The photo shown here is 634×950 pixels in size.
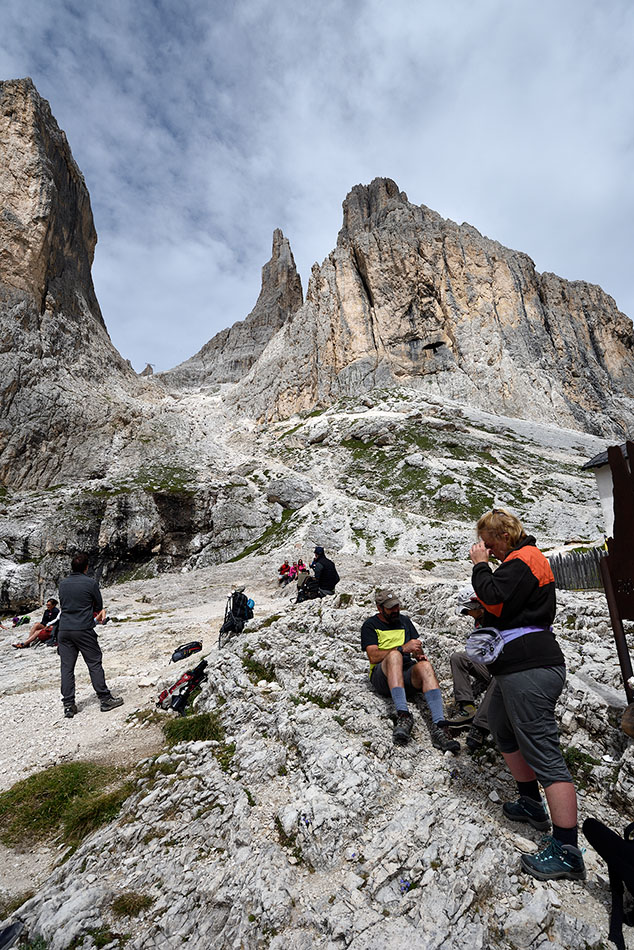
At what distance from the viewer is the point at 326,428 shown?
5509cm

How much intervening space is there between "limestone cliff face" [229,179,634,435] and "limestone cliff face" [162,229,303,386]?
161ft

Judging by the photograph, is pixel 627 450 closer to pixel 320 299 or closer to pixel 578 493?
pixel 578 493

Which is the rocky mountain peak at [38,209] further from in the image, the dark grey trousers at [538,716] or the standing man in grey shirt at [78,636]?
the dark grey trousers at [538,716]

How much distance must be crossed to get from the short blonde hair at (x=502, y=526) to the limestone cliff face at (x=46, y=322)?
5410 cm

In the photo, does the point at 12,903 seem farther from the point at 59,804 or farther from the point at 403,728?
the point at 403,728

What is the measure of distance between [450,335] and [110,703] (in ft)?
253

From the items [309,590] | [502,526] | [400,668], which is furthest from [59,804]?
[309,590]

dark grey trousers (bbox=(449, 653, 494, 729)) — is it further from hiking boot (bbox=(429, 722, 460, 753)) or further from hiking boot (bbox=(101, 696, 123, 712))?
hiking boot (bbox=(101, 696, 123, 712))

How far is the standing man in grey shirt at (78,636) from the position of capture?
26.8ft

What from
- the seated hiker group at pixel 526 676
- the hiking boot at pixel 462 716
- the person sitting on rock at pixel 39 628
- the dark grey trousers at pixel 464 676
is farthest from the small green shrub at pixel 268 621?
A: the person sitting on rock at pixel 39 628

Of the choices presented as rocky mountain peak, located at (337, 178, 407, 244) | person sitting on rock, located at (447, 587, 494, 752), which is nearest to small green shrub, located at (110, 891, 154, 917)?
person sitting on rock, located at (447, 587, 494, 752)

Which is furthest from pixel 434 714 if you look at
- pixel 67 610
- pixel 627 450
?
pixel 67 610

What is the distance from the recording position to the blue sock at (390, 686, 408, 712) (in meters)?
5.59

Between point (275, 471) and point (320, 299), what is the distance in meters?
51.6
